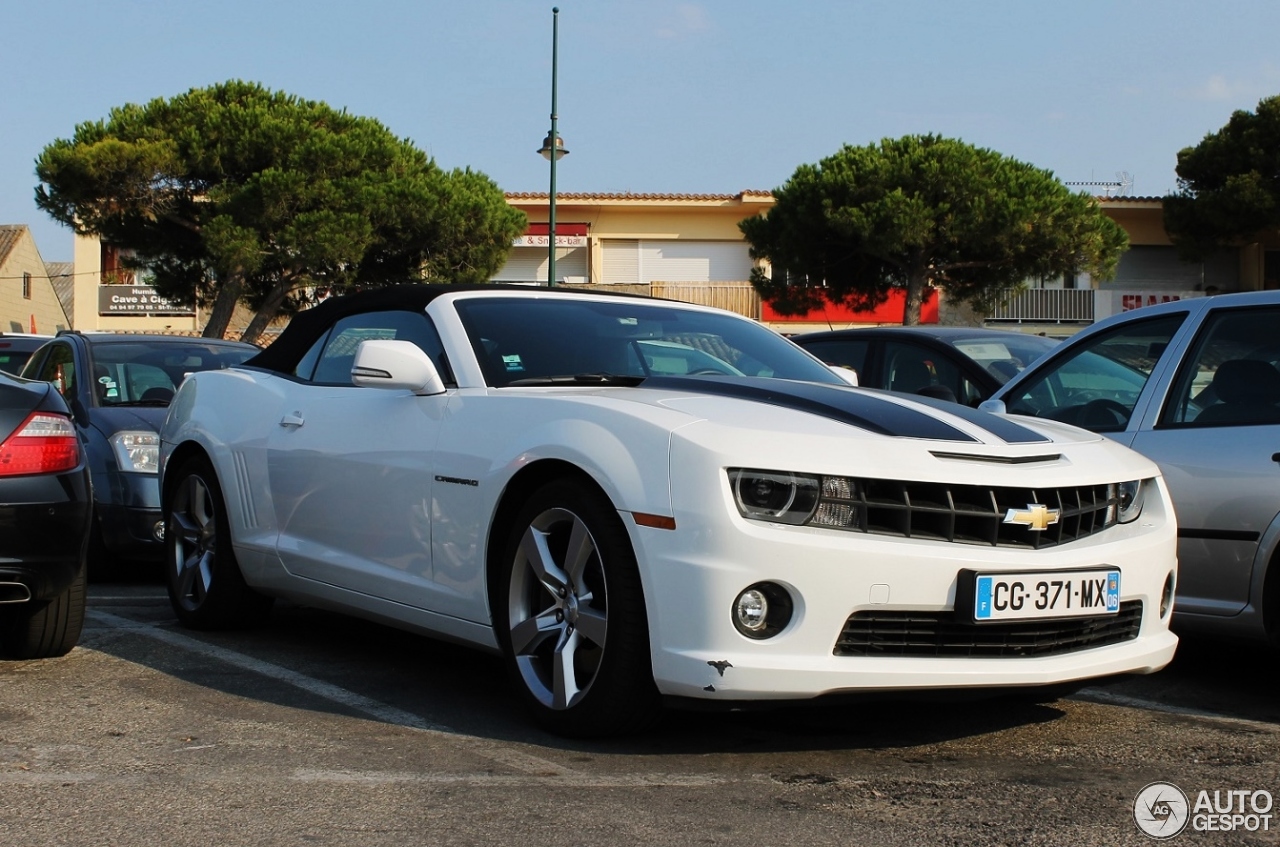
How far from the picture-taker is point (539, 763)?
13.0 ft

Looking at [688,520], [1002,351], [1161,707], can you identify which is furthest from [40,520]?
[1002,351]

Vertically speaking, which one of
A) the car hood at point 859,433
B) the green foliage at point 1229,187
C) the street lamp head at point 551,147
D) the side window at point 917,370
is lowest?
the car hood at point 859,433

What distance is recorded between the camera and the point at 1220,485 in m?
4.94

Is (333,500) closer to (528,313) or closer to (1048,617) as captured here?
(528,313)

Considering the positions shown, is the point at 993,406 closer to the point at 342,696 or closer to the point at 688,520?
the point at 688,520

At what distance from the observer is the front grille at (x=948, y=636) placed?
3.79 meters

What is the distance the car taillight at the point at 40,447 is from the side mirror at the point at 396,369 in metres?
1.27

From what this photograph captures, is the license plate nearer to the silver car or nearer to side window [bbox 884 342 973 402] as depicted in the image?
the silver car

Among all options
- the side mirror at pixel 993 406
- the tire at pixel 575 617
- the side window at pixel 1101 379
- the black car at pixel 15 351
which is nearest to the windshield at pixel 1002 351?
the side window at pixel 1101 379

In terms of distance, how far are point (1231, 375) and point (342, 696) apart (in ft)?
10.9

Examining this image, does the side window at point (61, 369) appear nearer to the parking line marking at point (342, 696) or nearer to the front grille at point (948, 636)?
the parking line marking at point (342, 696)

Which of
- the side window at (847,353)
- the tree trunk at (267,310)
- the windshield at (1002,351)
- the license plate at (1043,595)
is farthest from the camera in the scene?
the tree trunk at (267,310)

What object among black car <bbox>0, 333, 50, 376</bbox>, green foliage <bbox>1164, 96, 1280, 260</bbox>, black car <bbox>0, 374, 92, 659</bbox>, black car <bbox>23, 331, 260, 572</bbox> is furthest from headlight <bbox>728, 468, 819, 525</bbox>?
green foliage <bbox>1164, 96, 1280, 260</bbox>

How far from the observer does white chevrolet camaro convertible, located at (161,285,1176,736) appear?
3.74 metres
